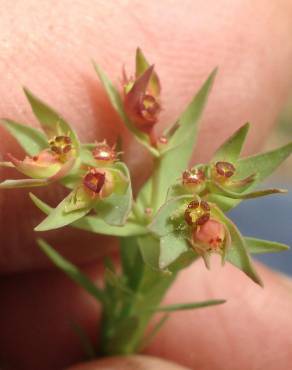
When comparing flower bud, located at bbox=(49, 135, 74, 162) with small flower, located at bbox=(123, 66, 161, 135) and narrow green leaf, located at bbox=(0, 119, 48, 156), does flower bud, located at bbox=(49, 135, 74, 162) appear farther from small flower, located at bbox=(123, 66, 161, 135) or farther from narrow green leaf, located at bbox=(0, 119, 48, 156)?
small flower, located at bbox=(123, 66, 161, 135)

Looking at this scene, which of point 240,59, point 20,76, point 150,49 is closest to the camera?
point 20,76

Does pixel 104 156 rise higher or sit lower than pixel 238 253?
higher

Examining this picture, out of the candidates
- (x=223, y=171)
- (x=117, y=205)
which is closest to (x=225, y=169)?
(x=223, y=171)

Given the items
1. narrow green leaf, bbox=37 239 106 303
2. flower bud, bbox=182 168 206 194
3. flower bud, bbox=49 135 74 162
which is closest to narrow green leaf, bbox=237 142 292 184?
flower bud, bbox=182 168 206 194

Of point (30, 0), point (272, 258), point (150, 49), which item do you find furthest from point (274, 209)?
point (30, 0)

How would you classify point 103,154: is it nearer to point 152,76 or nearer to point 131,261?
point 152,76

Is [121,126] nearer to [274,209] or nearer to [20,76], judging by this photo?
[20,76]
